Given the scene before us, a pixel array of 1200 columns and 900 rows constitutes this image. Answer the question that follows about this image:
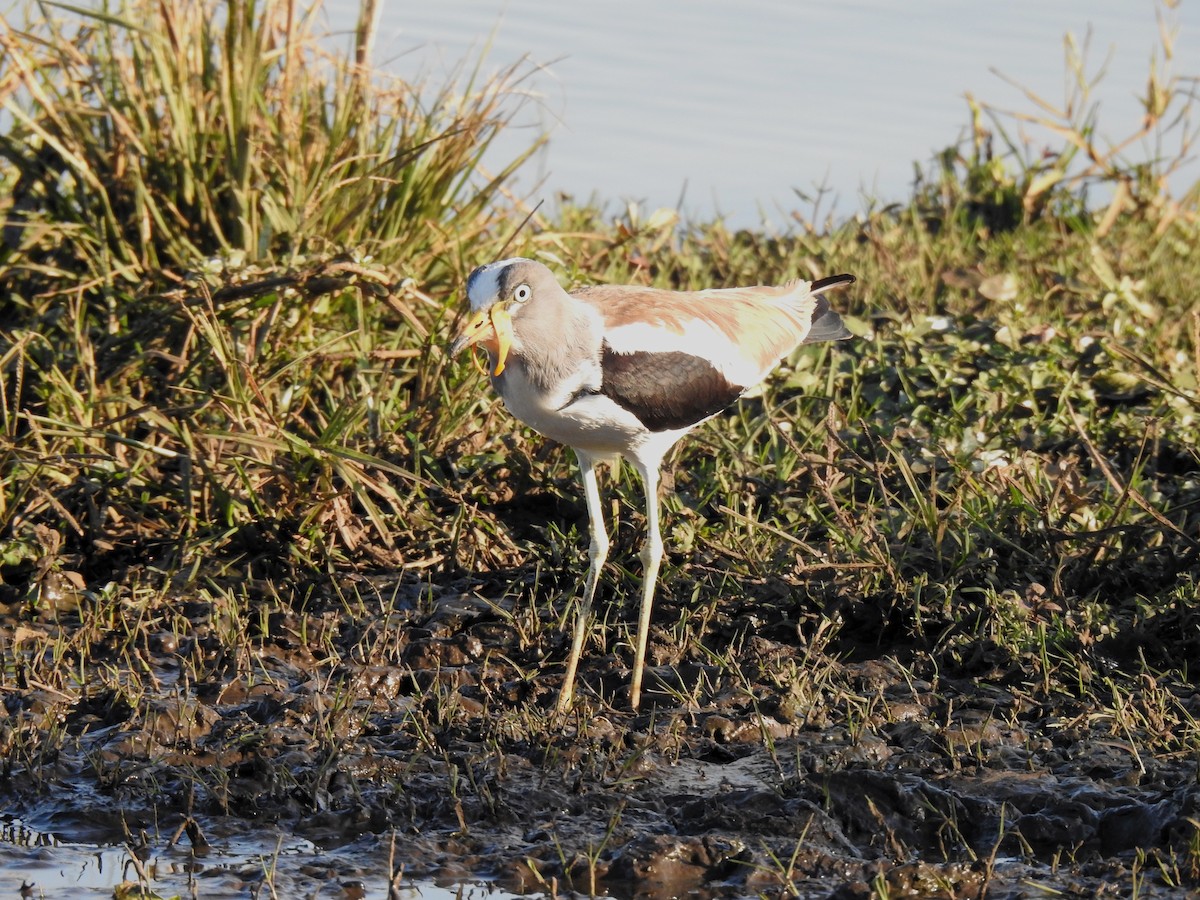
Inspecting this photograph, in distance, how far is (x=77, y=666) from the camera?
457 centimetres

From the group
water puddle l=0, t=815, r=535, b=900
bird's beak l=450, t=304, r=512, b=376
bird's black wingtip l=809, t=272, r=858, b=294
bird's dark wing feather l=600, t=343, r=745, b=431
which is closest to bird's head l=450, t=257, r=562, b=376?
bird's beak l=450, t=304, r=512, b=376

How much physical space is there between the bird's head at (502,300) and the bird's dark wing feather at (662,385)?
0.94 feet

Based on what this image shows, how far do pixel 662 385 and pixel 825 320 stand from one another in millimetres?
1230

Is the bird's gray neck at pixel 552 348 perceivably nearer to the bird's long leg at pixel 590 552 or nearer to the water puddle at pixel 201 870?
the bird's long leg at pixel 590 552

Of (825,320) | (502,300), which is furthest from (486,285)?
(825,320)

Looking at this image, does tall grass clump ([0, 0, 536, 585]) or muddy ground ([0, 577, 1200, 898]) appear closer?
muddy ground ([0, 577, 1200, 898])

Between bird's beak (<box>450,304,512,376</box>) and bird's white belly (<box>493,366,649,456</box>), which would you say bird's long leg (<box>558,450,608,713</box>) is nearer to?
bird's white belly (<box>493,366,649,456</box>)

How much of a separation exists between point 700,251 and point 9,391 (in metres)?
3.62

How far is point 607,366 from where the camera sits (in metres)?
4.34

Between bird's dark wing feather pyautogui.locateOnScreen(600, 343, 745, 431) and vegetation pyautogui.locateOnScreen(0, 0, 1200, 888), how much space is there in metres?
0.46

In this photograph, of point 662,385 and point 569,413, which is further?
point 662,385

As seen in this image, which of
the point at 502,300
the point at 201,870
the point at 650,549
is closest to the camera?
the point at 201,870

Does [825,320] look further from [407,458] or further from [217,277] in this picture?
[217,277]

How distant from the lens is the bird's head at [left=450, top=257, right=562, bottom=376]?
4.18m
